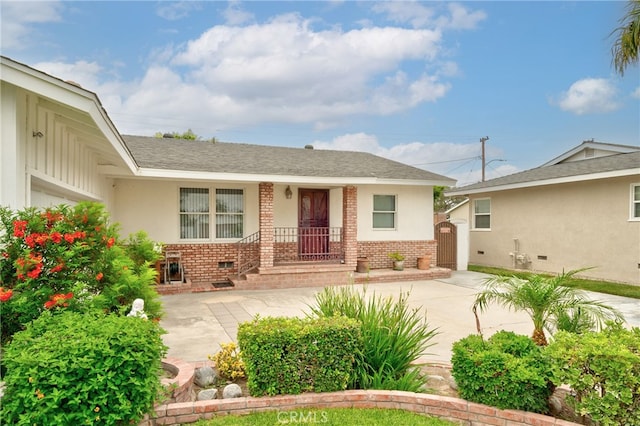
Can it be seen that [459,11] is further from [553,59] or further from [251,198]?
[251,198]

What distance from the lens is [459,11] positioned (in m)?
11.4

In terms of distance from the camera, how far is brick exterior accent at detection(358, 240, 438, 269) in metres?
13.6

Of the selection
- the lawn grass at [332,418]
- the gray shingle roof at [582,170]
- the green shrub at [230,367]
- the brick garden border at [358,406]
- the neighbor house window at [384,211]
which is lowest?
the lawn grass at [332,418]

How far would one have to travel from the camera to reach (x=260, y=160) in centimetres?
1262

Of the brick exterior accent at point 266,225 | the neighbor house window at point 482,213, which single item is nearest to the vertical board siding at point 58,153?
→ the brick exterior accent at point 266,225

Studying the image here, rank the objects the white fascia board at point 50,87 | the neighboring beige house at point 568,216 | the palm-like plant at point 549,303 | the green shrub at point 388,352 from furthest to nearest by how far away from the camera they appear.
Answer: the neighboring beige house at point 568,216 < the palm-like plant at point 549,303 < the green shrub at point 388,352 < the white fascia board at point 50,87

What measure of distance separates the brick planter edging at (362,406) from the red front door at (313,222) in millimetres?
8615

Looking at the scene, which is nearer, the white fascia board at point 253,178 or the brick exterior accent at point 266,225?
the white fascia board at point 253,178

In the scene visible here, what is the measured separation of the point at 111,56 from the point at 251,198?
287 inches

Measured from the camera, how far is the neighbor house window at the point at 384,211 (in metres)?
13.7

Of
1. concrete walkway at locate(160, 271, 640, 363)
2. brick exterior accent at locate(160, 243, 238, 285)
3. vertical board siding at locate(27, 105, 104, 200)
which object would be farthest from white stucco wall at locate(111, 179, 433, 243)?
vertical board siding at locate(27, 105, 104, 200)

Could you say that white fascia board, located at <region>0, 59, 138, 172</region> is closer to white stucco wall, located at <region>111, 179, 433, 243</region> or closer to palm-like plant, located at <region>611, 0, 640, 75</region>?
white stucco wall, located at <region>111, 179, 433, 243</region>

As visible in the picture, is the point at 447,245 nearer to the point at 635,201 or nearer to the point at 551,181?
the point at 551,181

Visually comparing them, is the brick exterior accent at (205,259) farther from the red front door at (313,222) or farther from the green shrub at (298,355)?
the green shrub at (298,355)
